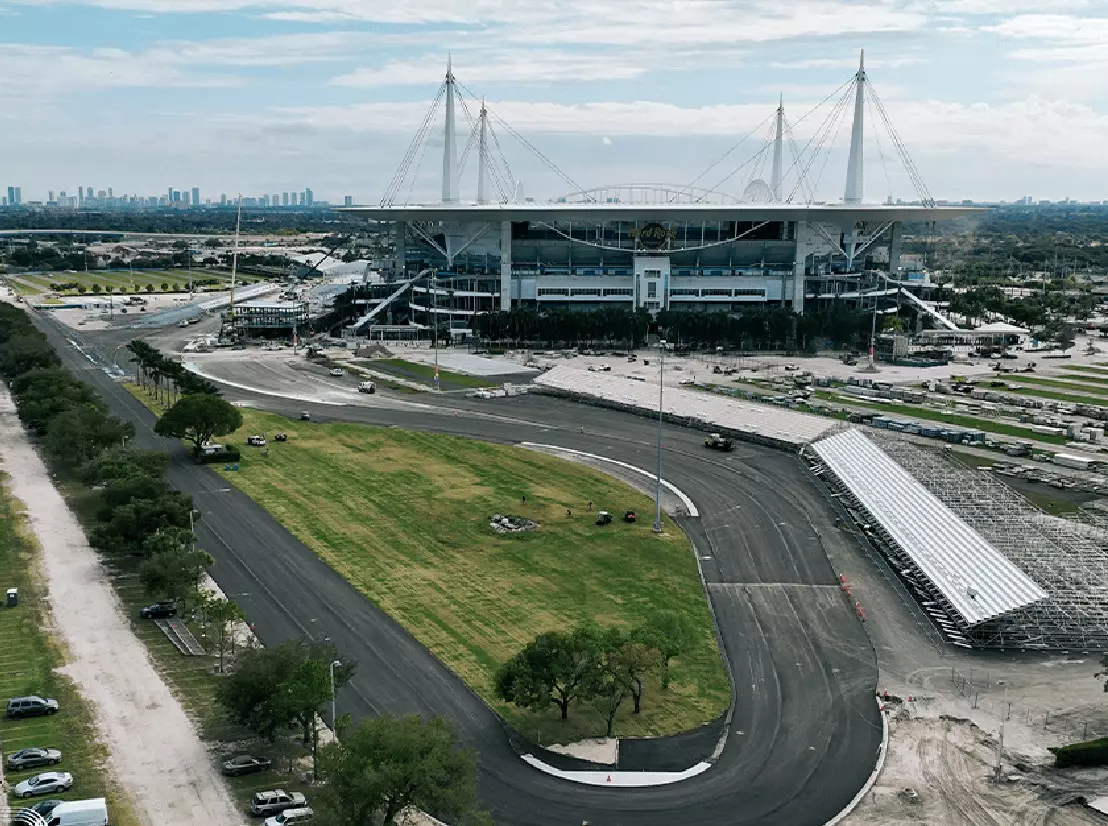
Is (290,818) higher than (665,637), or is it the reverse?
(665,637)

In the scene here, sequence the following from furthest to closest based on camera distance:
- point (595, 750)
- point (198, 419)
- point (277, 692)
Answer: point (198, 419) → point (595, 750) → point (277, 692)

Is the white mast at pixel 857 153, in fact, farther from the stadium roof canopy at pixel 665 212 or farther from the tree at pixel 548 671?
the tree at pixel 548 671

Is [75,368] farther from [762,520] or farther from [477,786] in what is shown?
[477,786]

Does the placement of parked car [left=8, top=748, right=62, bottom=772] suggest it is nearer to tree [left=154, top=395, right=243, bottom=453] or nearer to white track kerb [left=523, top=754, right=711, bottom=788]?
white track kerb [left=523, top=754, right=711, bottom=788]

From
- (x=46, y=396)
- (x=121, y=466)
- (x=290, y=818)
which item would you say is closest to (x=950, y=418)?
(x=121, y=466)

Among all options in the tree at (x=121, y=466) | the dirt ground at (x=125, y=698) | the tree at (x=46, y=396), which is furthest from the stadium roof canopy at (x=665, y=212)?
the dirt ground at (x=125, y=698)

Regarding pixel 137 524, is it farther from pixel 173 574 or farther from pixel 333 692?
pixel 333 692

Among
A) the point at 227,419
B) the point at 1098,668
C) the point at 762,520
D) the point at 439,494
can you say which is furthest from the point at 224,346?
the point at 1098,668
